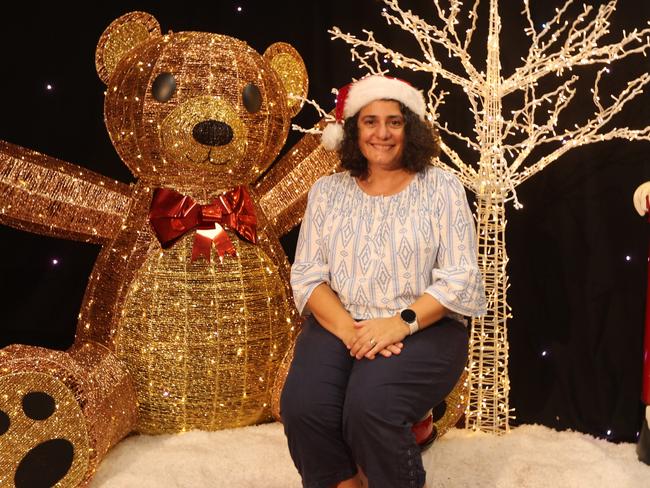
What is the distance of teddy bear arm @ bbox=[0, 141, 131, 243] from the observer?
89.2 inches

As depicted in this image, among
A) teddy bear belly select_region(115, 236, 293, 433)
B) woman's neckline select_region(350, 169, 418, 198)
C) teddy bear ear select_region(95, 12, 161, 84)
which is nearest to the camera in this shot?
woman's neckline select_region(350, 169, 418, 198)

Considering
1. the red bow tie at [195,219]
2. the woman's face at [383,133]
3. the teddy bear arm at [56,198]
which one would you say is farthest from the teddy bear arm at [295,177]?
the woman's face at [383,133]

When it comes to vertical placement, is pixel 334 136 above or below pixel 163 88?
below

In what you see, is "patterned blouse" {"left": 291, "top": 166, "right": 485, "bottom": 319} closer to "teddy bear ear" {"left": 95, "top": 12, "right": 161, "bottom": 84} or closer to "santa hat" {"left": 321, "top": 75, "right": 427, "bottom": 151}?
"santa hat" {"left": 321, "top": 75, "right": 427, "bottom": 151}

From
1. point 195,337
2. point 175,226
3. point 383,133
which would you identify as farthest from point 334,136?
point 195,337

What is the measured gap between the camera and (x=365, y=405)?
172 centimetres

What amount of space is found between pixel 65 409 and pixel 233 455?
0.58m

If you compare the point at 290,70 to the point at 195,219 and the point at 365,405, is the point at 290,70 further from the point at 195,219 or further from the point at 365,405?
the point at 365,405

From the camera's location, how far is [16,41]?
2850mm

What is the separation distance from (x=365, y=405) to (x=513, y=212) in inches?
53.2

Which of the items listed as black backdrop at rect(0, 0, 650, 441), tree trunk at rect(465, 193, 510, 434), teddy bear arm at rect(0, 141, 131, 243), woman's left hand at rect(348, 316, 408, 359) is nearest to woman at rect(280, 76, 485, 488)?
woman's left hand at rect(348, 316, 408, 359)

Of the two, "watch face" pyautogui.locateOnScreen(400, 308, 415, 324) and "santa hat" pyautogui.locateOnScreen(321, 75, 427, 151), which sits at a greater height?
"santa hat" pyautogui.locateOnScreen(321, 75, 427, 151)

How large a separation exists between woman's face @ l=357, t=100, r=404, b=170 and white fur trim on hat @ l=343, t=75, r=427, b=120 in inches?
0.8

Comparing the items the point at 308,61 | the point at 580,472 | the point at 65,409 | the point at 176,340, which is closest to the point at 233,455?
the point at 176,340
